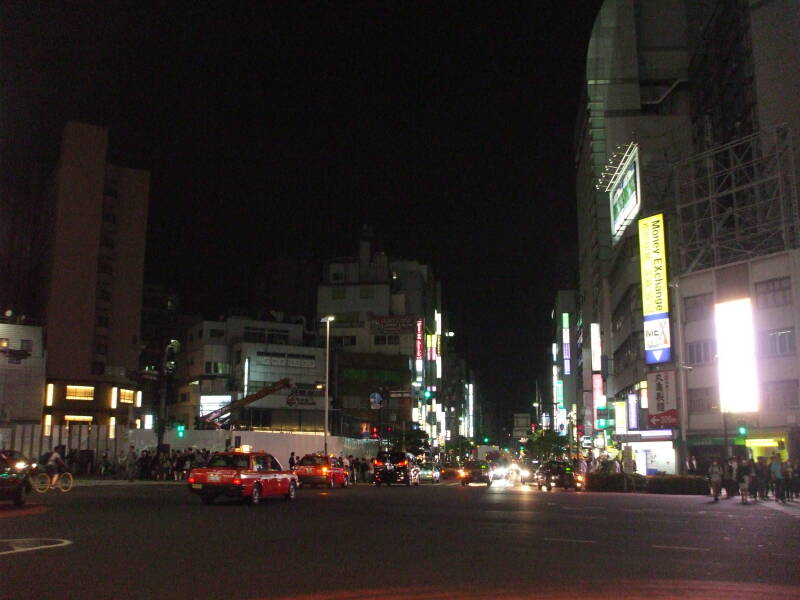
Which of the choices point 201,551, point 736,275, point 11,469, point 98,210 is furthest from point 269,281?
point 201,551

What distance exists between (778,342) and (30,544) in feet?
142

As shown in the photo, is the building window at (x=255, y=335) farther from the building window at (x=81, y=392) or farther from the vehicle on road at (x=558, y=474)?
the vehicle on road at (x=558, y=474)

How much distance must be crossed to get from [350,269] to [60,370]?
42414 mm

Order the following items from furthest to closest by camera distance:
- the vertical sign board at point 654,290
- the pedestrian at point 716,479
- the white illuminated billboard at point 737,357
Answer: the vertical sign board at point 654,290 < the white illuminated billboard at point 737,357 < the pedestrian at point 716,479

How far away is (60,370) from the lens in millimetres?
69750

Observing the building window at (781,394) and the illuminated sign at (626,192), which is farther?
the illuminated sign at (626,192)

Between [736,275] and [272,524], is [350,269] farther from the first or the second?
[272,524]

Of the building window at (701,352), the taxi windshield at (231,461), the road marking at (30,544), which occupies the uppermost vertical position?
the building window at (701,352)

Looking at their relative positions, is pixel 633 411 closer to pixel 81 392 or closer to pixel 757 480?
pixel 757 480

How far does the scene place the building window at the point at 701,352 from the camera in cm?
4981

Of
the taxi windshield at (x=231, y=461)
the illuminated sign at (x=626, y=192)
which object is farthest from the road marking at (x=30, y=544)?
the illuminated sign at (x=626, y=192)

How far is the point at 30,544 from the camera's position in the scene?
1224cm

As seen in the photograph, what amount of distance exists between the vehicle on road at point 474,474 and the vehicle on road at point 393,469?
7.38 metres

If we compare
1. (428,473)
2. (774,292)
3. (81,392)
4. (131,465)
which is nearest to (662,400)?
(774,292)
